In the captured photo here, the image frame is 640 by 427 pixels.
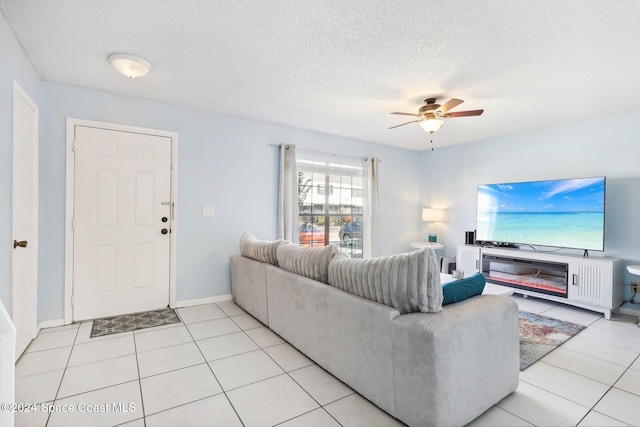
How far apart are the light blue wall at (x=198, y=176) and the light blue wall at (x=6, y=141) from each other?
876mm

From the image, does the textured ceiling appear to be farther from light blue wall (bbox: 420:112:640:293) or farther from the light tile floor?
the light tile floor

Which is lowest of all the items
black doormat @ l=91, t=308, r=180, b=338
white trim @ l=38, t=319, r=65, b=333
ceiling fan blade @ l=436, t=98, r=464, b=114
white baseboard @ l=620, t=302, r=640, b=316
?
black doormat @ l=91, t=308, r=180, b=338

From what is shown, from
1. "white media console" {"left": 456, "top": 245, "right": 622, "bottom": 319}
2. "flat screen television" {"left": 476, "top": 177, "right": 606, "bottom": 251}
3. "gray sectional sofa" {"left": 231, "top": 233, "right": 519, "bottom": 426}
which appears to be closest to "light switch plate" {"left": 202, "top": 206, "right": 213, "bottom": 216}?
"gray sectional sofa" {"left": 231, "top": 233, "right": 519, "bottom": 426}

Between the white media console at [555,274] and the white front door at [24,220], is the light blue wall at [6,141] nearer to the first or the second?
the white front door at [24,220]

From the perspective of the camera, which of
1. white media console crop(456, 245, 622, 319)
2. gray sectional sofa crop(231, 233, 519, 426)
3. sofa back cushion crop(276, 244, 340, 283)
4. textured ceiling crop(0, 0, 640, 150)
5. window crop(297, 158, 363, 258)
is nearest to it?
gray sectional sofa crop(231, 233, 519, 426)

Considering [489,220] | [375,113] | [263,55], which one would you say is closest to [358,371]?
[263,55]

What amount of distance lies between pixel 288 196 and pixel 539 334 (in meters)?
3.30

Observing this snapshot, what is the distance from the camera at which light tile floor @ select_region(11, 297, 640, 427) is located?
178 cm

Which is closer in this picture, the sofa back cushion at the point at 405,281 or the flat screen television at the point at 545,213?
the sofa back cushion at the point at 405,281

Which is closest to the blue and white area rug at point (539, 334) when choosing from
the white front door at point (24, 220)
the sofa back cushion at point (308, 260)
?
the sofa back cushion at point (308, 260)

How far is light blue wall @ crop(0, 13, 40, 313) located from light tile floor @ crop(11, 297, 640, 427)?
713 millimetres

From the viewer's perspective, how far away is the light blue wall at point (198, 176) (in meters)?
3.10

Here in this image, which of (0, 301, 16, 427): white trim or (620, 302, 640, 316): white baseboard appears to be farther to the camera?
(620, 302, 640, 316): white baseboard

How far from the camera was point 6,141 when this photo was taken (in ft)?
7.14
